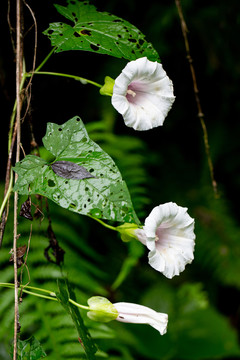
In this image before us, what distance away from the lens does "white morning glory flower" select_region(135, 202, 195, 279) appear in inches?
22.0

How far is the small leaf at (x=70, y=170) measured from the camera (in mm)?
573

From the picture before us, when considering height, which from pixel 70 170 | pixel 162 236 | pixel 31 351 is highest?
pixel 70 170

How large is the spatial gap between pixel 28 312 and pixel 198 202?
0.96 m

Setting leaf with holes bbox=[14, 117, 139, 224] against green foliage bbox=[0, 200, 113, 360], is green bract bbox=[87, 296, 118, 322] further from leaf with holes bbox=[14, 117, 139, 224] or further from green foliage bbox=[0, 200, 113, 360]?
green foliage bbox=[0, 200, 113, 360]

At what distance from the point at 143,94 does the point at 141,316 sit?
30 centimetres

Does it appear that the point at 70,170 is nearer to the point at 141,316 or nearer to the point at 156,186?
the point at 141,316

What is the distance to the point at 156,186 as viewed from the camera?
1.91 meters

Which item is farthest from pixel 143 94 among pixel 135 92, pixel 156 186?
pixel 156 186

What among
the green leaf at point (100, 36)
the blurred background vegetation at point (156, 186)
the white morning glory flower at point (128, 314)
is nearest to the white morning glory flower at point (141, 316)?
the white morning glory flower at point (128, 314)

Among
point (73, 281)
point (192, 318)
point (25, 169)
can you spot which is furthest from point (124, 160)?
point (25, 169)

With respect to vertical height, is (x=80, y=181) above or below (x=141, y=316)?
above

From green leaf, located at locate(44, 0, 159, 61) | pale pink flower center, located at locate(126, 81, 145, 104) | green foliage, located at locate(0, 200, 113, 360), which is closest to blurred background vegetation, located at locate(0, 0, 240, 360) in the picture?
green foliage, located at locate(0, 200, 113, 360)

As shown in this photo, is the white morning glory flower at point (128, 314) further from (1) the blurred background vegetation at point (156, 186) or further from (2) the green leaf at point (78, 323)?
(1) the blurred background vegetation at point (156, 186)

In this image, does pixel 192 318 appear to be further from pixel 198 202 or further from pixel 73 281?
pixel 73 281
